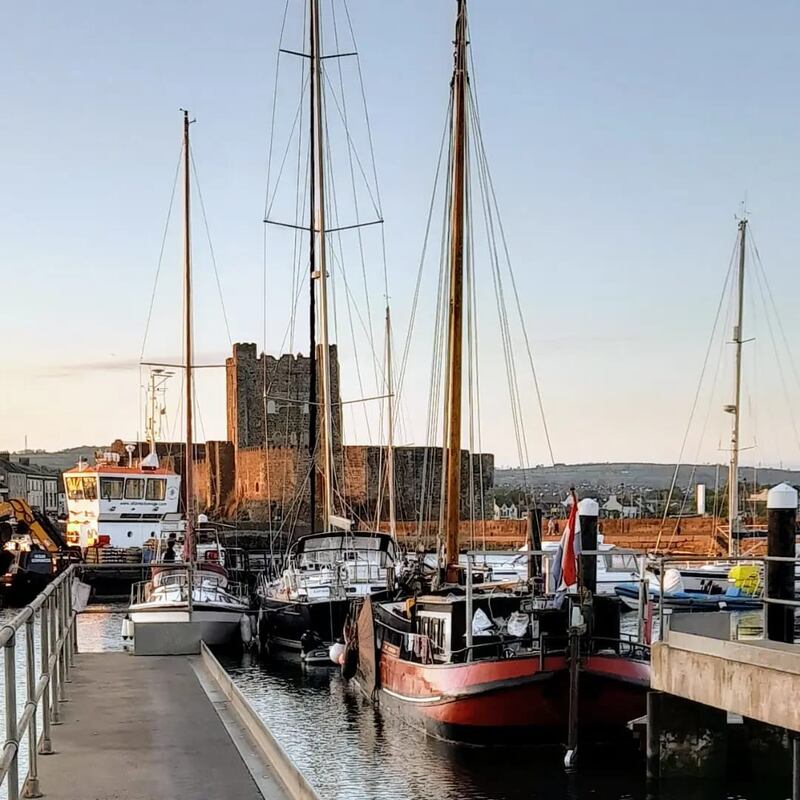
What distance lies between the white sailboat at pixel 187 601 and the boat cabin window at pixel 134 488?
903 centimetres

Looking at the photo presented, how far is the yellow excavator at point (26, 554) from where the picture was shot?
134 feet

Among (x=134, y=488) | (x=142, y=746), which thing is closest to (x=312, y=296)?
(x=134, y=488)

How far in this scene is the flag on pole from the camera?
51.4ft

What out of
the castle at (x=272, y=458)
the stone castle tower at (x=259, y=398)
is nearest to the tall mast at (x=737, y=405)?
the castle at (x=272, y=458)

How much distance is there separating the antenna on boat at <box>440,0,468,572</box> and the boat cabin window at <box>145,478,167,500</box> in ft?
94.2

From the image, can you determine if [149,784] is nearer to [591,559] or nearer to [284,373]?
[591,559]

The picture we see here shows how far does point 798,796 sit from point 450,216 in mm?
13532

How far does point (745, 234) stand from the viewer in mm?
45438

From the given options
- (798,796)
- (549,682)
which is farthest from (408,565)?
(798,796)

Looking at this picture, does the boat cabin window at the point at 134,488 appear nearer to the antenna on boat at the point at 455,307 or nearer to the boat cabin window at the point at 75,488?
the boat cabin window at the point at 75,488

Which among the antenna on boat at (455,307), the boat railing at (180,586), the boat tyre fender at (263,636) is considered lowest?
the boat tyre fender at (263,636)

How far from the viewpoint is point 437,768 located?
14.9m

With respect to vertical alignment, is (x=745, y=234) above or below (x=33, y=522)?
above

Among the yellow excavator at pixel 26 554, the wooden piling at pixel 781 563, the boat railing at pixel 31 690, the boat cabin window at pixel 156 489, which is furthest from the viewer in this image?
the boat cabin window at pixel 156 489
